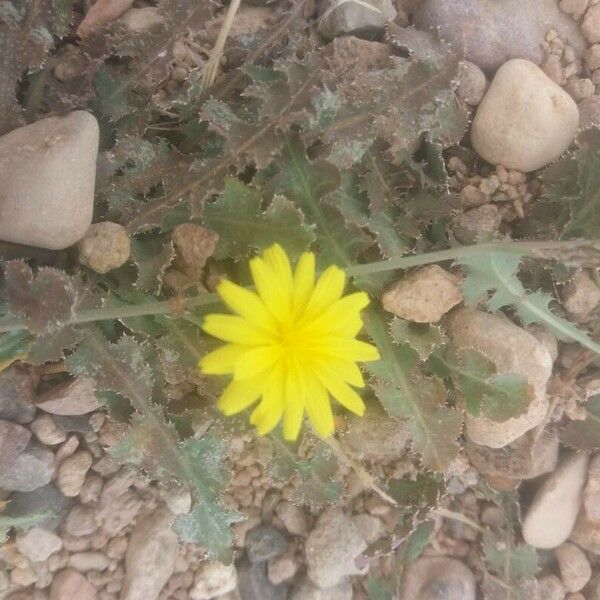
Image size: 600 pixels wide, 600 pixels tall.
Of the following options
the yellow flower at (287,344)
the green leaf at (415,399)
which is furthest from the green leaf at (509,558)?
the yellow flower at (287,344)

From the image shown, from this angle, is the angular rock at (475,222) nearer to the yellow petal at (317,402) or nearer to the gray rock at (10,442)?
the yellow petal at (317,402)

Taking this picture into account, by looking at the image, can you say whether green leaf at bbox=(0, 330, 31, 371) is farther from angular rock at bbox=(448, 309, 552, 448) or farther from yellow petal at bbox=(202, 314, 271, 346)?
angular rock at bbox=(448, 309, 552, 448)

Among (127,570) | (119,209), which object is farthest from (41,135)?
(127,570)

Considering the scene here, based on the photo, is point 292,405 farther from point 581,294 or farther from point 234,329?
point 581,294

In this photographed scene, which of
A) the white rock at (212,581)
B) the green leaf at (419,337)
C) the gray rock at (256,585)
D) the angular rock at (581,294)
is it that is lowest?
the gray rock at (256,585)

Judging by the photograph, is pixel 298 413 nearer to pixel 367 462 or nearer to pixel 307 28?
pixel 367 462

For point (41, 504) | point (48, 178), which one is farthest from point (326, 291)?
point (41, 504)

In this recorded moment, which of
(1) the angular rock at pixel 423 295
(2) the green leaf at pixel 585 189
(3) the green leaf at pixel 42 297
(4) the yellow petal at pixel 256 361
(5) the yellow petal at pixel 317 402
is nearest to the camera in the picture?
(4) the yellow petal at pixel 256 361

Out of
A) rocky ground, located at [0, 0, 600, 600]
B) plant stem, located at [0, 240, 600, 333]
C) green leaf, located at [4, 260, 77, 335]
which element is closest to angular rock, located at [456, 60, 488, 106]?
rocky ground, located at [0, 0, 600, 600]
